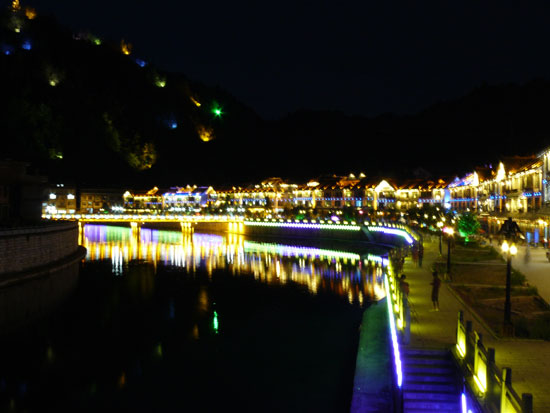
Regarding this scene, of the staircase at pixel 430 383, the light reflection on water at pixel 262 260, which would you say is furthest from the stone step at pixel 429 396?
the light reflection on water at pixel 262 260

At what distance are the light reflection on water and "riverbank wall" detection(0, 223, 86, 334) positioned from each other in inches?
488

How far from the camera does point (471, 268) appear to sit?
24.6 metres

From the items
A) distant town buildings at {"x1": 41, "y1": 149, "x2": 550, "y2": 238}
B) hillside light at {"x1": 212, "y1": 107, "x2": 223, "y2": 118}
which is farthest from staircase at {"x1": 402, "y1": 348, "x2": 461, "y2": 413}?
hillside light at {"x1": 212, "y1": 107, "x2": 223, "y2": 118}

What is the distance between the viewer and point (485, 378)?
8.54 metres

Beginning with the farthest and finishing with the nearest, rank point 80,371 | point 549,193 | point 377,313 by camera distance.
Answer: point 549,193, point 377,313, point 80,371

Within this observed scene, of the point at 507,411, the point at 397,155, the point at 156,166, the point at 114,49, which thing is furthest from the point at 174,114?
the point at 507,411

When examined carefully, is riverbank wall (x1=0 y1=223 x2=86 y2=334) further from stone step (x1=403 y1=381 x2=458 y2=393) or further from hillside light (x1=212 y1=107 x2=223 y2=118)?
hillside light (x1=212 y1=107 x2=223 y2=118)

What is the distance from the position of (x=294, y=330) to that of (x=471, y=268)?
369 inches

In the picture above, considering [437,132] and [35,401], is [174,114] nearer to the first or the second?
[437,132]

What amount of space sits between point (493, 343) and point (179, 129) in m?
144

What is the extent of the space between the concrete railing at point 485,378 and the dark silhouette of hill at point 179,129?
1842 inches

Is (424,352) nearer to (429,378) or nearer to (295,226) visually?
(429,378)

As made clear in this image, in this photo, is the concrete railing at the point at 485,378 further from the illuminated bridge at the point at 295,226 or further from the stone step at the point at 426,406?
the illuminated bridge at the point at 295,226

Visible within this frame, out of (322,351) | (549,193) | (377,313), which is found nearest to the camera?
(322,351)
